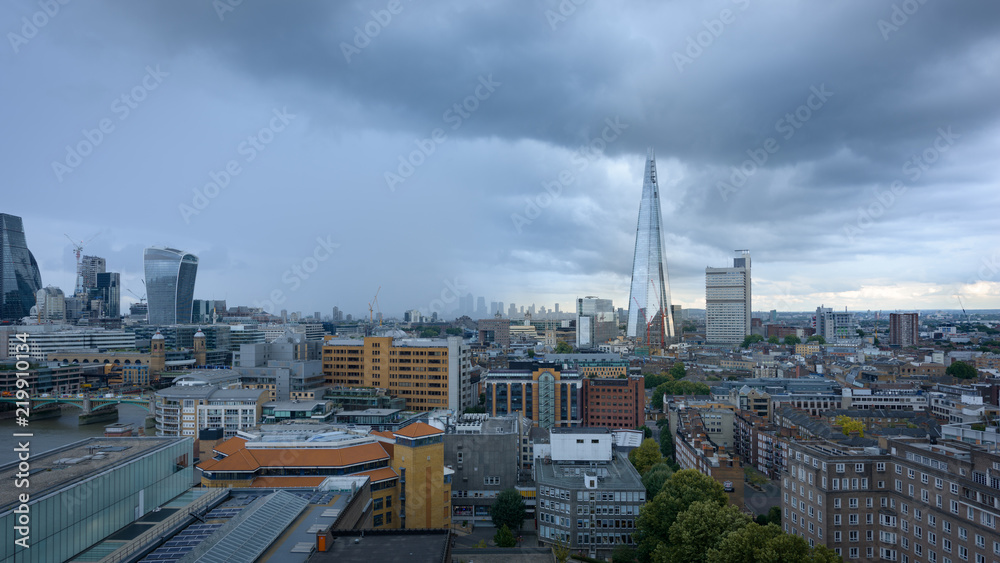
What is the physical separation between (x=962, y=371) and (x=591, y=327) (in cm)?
5524

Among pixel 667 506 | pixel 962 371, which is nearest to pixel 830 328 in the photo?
pixel 962 371

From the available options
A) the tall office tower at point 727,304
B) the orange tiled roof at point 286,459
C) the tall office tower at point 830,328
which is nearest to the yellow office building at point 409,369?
the orange tiled roof at point 286,459

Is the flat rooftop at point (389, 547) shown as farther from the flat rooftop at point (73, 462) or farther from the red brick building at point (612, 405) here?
the red brick building at point (612, 405)

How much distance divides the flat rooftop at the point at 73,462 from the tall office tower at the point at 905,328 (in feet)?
330

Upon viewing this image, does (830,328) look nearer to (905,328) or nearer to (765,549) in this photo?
(905,328)

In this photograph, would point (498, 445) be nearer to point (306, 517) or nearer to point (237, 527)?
point (306, 517)

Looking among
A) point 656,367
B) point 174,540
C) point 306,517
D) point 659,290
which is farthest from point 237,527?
point 659,290

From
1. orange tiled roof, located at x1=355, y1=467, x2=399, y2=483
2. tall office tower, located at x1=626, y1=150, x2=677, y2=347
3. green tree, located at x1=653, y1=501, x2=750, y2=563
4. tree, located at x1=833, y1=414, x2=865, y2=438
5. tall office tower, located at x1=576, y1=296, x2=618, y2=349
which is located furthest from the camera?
tall office tower, located at x1=576, y1=296, x2=618, y2=349

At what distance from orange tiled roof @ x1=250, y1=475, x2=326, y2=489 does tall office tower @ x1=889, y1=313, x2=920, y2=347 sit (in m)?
95.6

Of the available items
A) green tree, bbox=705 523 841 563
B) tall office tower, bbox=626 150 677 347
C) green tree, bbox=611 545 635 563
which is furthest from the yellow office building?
tall office tower, bbox=626 150 677 347

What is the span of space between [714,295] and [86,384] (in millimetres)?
91525

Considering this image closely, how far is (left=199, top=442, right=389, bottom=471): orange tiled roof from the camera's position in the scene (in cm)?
1694

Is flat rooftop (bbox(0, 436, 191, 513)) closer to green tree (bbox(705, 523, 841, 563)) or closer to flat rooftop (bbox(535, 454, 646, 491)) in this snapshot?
flat rooftop (bbox(535, 454, 646, 491))

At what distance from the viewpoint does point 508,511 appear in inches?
808
